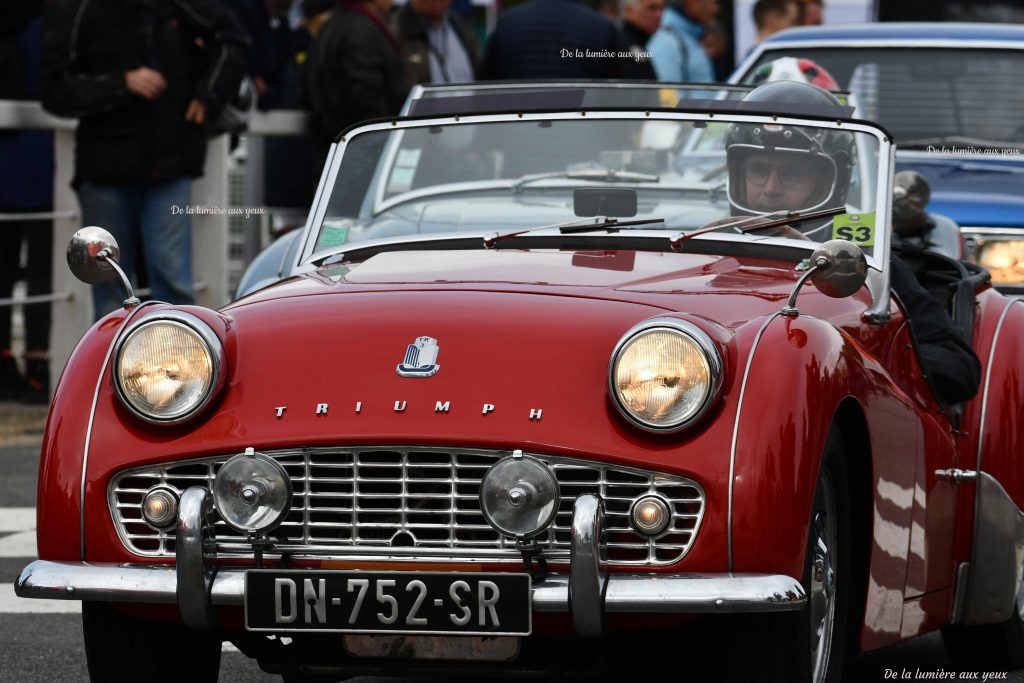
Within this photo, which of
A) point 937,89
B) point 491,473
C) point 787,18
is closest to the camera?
point 491,473

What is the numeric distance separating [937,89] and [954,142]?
0.47m

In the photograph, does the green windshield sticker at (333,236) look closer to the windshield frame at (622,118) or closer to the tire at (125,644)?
the windshield frame at (622,118)

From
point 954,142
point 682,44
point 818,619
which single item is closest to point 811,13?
point 682,44

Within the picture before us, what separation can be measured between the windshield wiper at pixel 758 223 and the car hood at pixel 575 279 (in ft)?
0.32

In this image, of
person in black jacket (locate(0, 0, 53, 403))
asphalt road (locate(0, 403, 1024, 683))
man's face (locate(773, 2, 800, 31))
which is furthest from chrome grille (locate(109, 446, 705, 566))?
man's face (locate(773, 2, 800, 31))

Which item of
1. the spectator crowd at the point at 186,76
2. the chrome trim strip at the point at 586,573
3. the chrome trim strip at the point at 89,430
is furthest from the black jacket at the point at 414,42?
the chrome trim strip at the point at 586,573

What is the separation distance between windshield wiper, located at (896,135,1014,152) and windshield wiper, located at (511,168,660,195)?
375 centimetres

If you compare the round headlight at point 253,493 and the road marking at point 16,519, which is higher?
the round headlight at point 253,493

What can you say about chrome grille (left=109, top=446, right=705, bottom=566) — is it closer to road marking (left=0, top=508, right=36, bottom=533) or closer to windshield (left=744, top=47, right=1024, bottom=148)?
road marking (left=0, top=508, right=36, bottom=533)

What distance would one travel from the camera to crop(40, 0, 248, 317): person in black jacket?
9938mm

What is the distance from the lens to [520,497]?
3824mm

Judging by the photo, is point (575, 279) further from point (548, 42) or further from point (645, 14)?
point (645, 14)

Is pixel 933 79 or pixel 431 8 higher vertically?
pixel 431 8

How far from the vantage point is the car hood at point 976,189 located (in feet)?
27.3
